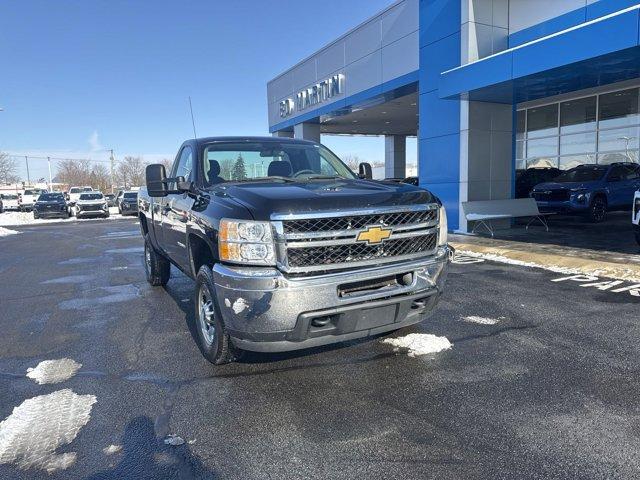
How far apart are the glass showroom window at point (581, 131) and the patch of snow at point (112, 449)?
63.7 ft

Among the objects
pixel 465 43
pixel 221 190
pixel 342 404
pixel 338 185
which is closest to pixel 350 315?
pixel 342 404

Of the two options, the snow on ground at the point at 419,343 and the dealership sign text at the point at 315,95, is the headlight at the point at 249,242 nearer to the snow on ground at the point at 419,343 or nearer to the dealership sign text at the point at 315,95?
the snow on ground at the point at 419,343

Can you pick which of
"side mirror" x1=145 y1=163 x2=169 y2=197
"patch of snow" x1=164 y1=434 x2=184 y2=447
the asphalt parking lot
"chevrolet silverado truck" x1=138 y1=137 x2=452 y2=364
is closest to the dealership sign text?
the asphalt parking lot

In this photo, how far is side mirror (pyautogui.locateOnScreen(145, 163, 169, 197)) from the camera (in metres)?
4.80

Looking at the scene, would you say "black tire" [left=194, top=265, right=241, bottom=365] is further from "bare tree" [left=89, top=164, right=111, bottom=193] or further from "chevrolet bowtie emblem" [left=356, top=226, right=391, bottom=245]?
"bare tree" [left=89, top=164, right=111, bottom=193]

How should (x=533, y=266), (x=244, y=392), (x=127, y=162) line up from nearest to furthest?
(x=244, y=392)
(x=533, y=266)
(x=127, y=162)

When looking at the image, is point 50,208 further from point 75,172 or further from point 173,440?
point 75,172

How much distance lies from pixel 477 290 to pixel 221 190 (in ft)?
13.3

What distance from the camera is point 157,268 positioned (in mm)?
7188

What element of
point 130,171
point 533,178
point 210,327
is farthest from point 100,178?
point 210,327

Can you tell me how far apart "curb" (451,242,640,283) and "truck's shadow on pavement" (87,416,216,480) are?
673 cm

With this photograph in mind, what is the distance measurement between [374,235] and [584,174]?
45.4 feet

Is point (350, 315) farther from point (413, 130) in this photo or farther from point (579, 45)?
point (413, 130)

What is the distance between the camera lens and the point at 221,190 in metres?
4.17
